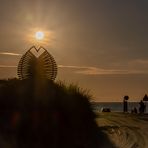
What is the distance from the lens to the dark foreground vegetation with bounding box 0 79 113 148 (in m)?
15.0

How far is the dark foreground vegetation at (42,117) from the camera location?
14977mm

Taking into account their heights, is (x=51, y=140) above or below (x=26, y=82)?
below

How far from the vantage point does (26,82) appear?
1681 centimetres

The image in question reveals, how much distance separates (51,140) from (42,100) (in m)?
1.22

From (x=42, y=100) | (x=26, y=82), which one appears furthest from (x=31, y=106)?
(x=26, y=82)

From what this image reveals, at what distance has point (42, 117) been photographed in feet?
50.7

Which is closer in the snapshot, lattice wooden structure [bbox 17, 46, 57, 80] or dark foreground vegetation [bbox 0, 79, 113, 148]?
dark foreground vegetation [bbox 0, 79, 113, 148]

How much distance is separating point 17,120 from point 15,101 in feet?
2.48

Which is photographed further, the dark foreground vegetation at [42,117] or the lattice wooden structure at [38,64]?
the lattice wooden structure at [38,64]

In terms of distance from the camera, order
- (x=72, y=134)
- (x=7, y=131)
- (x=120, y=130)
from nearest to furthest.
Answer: (x=7, y=131) < (x=72, y=134) < (x=120, y=130)

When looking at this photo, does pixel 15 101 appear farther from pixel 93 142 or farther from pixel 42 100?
pixel 93 142

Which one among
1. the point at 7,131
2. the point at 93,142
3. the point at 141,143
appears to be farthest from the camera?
the point at 141,143

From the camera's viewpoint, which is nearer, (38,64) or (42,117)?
(42,117)

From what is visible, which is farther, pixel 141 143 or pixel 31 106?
pixel 141 143
